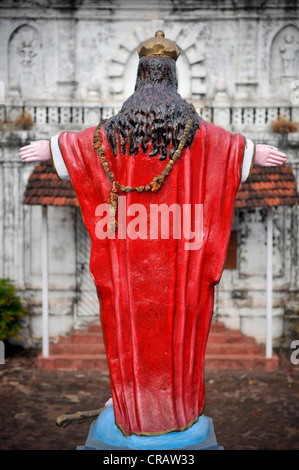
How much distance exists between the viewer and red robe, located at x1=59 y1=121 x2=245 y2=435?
133 inches

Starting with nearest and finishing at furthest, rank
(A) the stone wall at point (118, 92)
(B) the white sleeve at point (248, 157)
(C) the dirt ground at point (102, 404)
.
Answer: (B) the white sleeve at point (248, 157) < (C) the dirt ground at point (102, 404) < (A) the stone wall at point (118, 92)

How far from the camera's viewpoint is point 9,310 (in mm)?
9367

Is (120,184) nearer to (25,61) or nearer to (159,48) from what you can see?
(159,48)

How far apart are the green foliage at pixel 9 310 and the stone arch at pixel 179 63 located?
12.5 ft

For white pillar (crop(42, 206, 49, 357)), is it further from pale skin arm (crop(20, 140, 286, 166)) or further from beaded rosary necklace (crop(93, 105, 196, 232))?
beaded rosary necklace (crop(93, 105, 196, 232))

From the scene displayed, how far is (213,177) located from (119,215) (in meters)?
0.60

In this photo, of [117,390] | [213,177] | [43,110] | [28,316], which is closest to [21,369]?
[28,316]

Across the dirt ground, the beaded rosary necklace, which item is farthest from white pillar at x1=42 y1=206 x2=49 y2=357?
the beaded rosary necklace

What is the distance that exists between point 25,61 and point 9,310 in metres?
4.37

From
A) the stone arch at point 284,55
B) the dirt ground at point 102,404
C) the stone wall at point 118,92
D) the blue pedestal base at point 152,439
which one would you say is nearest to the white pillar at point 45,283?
the dirt ground at point 102,404

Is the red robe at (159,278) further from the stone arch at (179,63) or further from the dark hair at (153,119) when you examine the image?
the stone arch at (179,63)

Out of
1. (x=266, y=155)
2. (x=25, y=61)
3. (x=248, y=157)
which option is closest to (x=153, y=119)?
(x=248, y=157)

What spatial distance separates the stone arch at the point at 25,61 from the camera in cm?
1017

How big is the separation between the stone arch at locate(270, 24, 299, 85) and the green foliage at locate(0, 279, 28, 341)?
5803 millimetres
